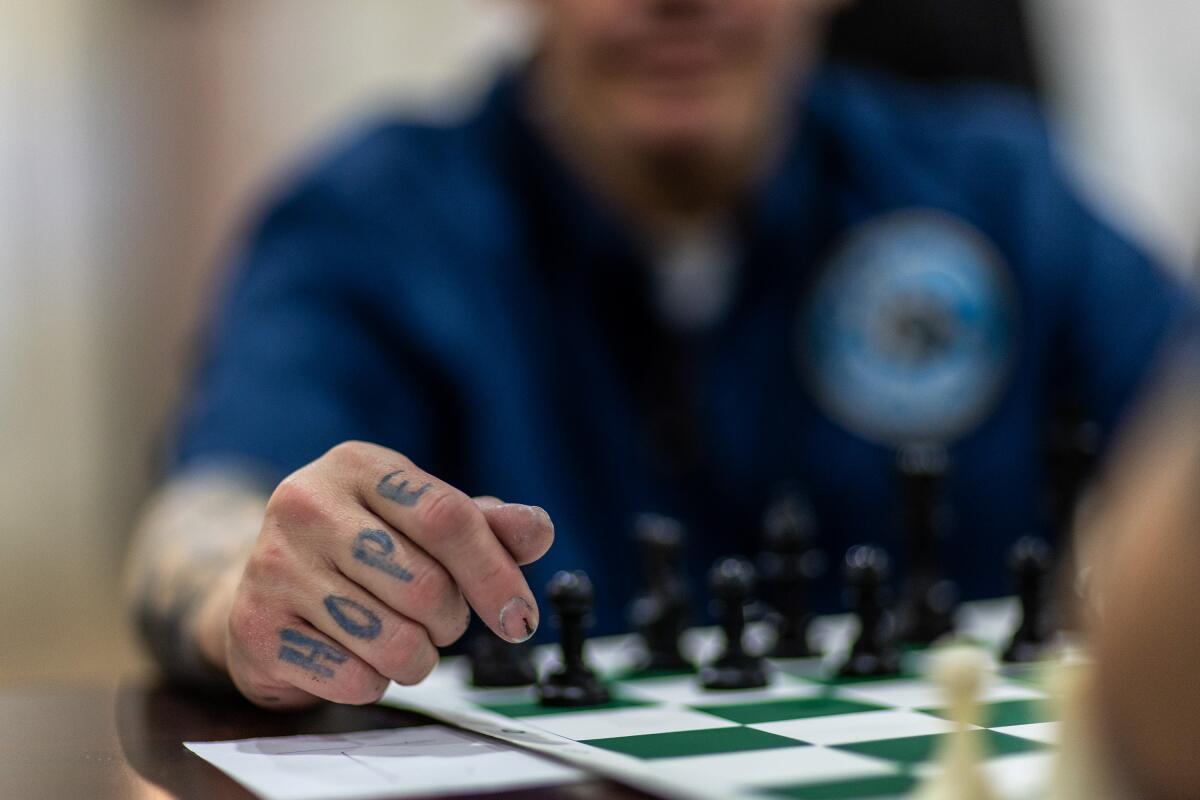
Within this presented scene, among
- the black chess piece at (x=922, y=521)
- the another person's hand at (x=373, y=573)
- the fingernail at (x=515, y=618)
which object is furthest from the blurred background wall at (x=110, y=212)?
the fingernail at (x=515, y=618)

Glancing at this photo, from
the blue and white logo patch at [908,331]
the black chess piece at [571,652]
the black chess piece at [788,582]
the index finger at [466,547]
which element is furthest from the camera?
the blue and white logo patch at [908,331]

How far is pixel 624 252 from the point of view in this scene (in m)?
1.90

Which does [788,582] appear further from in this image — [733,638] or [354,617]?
[354,617]

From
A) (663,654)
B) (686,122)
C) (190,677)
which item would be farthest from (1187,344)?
(686,122)

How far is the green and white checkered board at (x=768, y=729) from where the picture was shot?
71cm

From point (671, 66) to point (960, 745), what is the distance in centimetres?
124

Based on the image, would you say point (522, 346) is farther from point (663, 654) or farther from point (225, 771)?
point (225, 771)

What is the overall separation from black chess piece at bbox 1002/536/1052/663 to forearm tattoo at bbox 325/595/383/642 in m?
0.53

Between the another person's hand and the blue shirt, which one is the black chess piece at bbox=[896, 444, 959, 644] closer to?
the blue shirt

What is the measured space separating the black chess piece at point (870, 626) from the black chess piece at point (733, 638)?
0.08 m

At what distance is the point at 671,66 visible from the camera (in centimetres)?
177

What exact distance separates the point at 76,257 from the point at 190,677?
509cm

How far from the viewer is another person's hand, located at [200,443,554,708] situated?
829 millimetres

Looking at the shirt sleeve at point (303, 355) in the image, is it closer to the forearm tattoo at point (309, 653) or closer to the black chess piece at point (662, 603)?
the black chess piece at point (662, 603)
